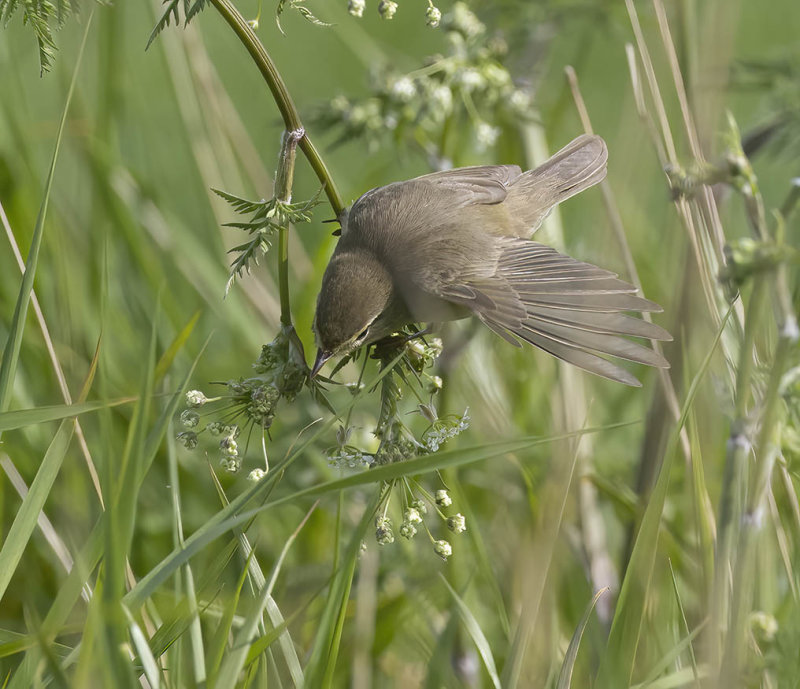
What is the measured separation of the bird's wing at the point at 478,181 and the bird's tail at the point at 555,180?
0.04 m

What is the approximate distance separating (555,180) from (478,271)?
479mm

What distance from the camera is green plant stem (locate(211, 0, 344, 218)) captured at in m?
1.44

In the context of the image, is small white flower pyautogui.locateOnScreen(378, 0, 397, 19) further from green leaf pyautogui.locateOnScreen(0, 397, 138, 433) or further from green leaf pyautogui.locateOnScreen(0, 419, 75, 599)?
green leaf pyautogui.locateOnScreen(0, 419, 75, 599)

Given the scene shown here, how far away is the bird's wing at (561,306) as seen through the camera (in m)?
1.70

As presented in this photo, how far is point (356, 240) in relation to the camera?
2193mm

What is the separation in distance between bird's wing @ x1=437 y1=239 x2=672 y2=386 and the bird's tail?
25 cm

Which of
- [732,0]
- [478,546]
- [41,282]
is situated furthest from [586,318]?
[41,282]

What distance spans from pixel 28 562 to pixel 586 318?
4.31 feet

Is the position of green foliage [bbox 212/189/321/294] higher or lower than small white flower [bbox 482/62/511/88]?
lower

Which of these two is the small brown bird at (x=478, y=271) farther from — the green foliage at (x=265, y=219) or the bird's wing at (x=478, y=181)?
the green foliage at (x=265, y=219)

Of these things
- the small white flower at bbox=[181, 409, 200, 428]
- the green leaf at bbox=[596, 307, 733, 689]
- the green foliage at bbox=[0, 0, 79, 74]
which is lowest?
the green leaf at bbox=[596, 307, 733, 689]

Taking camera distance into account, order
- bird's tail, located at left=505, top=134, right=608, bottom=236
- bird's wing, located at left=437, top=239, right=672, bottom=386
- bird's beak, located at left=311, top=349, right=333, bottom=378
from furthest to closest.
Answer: bird's tail, located at left=505, top=134, right=608, bottom=236, bird's beak, located at left=311, top=349, right=333, bottom=378, bird's wing, located at left=437, top=239, right=672, bottom=386

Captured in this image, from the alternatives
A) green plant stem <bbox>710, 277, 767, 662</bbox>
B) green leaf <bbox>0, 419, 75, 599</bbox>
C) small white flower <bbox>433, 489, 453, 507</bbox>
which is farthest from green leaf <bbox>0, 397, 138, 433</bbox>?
green plant stem <bbox>710, 277, 767, 662</bbox>

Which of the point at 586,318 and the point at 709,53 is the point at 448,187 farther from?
the point at 709,53
